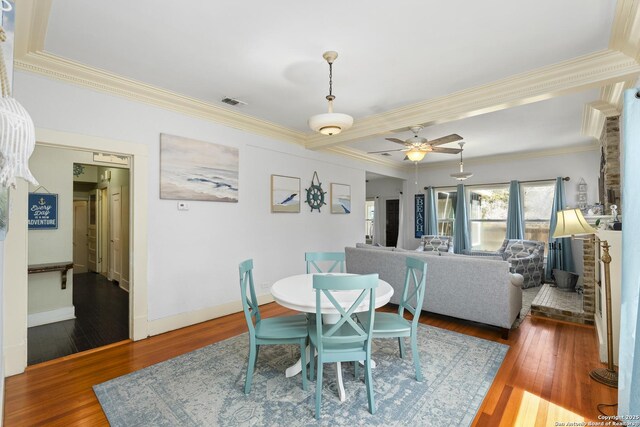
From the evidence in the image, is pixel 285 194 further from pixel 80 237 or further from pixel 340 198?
pixel 80 237

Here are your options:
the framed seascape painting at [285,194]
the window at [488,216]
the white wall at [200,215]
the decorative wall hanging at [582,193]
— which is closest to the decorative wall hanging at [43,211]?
the white wall at [200,215]

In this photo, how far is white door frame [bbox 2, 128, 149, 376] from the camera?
2494mm

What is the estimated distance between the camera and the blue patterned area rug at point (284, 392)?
1984mm

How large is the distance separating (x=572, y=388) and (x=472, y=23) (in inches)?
110

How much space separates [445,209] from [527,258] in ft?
7.74

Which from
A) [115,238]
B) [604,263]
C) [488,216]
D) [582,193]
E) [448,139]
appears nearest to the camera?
[604,263]

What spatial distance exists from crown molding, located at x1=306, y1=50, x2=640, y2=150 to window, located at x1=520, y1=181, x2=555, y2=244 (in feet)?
12.7

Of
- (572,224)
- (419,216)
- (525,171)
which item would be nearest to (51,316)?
(572,224)

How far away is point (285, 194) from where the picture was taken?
185 inches

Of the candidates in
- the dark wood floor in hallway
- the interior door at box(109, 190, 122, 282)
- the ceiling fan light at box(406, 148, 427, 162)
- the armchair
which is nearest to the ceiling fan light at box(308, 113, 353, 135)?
the ceiling fan light at box(406, 148, 427, 162)

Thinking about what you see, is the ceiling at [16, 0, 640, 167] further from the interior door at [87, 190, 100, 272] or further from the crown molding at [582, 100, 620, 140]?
the interior door at [87, 190, 100, 272]

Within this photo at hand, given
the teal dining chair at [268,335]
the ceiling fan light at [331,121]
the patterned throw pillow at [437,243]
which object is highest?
the ceiling fan light at [331,121]

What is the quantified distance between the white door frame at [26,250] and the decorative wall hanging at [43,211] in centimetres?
152

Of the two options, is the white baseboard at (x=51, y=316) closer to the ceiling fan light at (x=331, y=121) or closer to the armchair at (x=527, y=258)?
the ceiling fan light at (x=331, y=121)
